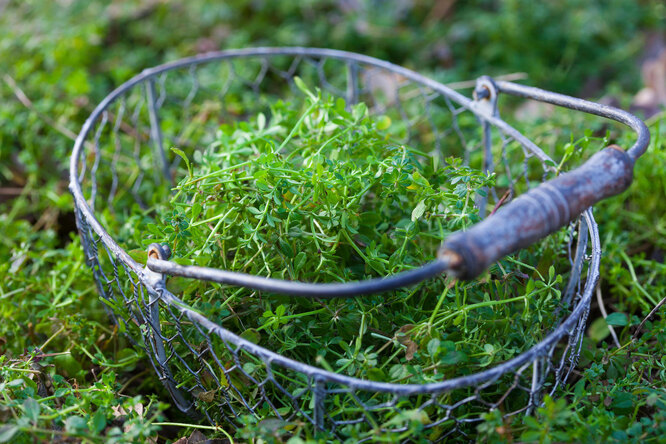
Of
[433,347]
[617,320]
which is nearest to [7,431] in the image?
[433,347]

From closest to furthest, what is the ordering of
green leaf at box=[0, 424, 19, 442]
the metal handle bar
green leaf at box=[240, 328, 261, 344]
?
the metal handle bar, green leaf at box=[0, 424, 19, 442], green leaf at box=[240, 328, 261, 344]

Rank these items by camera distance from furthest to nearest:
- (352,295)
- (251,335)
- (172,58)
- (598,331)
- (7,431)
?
(172,58)
(598,331)
(251,335)
(7,431)
(352,295)

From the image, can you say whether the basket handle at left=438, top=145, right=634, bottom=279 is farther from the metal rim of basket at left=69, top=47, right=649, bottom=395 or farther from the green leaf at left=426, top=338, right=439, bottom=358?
the green leaf at left=426, top=338, right=439, bottom=358

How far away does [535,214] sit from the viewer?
0.78 meters

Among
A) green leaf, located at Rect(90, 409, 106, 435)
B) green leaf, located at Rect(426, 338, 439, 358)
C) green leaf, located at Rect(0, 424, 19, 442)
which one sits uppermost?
green leaf, located at Rect(426, 338, 439, 358)

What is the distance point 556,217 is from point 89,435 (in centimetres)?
74

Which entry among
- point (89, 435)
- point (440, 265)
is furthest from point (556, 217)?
point (89, 435)

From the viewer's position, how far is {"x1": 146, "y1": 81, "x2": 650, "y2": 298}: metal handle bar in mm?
717

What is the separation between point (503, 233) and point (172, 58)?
196 centimetres

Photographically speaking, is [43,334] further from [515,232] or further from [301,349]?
[515,232]

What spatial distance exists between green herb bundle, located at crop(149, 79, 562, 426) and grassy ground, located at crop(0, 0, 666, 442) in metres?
0.17

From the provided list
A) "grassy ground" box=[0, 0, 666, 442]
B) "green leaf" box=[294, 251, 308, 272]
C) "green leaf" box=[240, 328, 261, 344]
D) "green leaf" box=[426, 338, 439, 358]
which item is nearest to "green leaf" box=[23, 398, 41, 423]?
"grassy ground" box=[0, 0, 666, 442]

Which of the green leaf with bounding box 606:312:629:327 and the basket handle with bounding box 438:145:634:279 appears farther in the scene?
the green leaf with bounding box 606:312:629:327

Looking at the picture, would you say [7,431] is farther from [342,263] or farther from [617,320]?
[617,320]
